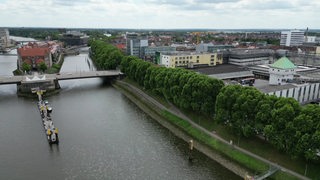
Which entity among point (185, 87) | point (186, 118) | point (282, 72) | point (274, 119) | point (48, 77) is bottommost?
point (186, 118)

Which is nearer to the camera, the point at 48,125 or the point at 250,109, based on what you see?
the point at 250,109

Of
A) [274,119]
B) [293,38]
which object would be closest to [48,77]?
[274,119]

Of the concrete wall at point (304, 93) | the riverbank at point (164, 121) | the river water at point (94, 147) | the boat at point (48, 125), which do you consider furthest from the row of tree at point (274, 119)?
the boat at point (48, 125)

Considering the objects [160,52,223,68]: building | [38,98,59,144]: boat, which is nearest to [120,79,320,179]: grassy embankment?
[38,98,59,144]: boat

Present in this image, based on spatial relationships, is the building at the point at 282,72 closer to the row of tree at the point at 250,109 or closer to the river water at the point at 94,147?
the row of tree at the point at 250,109

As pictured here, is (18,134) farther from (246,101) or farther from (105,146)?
(246,101)

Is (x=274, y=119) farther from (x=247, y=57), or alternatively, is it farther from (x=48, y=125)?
(x=247, y=57)

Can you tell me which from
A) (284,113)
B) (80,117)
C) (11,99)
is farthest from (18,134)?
(284,113)
